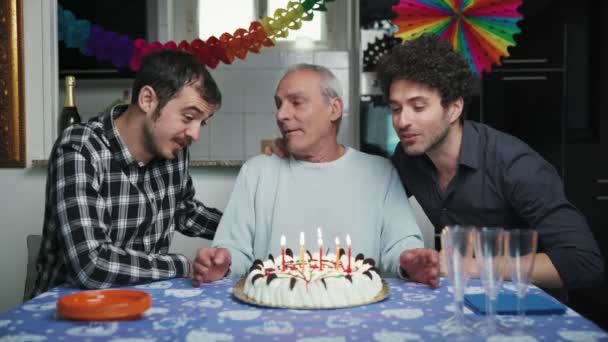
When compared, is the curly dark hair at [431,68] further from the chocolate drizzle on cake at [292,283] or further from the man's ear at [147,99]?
the chocolate drizzle on cake at [292,283]

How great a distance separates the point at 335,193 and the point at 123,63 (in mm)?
1423

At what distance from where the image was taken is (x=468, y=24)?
2150 mm

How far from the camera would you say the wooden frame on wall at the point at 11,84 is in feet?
8.56

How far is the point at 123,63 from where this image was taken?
9.77 feet

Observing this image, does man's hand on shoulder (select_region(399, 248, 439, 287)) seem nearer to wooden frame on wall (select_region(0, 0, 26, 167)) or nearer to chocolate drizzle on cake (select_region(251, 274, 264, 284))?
chocolate drizzle on cake (select_region(251, 274, 264, 284))

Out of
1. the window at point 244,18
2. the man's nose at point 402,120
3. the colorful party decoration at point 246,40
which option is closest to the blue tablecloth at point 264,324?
the man's nose at point 402,120

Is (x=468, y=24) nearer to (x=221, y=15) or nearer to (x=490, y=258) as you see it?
(x=490, y=258)

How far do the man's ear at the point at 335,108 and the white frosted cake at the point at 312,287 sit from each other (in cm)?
76

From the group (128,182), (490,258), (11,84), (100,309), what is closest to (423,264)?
(490,258)

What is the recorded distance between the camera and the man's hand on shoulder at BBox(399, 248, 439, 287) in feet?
5.02

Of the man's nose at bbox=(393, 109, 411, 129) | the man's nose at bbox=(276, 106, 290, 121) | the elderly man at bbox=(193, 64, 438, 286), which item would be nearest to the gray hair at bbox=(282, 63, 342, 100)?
the elderly man at bbox=(193, 64, 438, 286)

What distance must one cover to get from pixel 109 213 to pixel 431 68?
3.46 ft

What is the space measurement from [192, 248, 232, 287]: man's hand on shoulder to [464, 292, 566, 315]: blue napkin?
609mm

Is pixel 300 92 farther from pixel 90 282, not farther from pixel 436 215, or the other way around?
pixel 90 282
